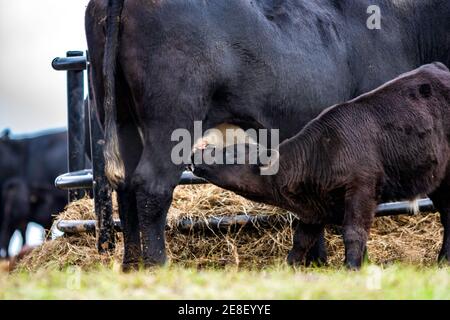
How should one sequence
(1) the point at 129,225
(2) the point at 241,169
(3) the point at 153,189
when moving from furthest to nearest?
(1) the point at 129,225
(2) the point at 241,169
(3) the point at 153,189

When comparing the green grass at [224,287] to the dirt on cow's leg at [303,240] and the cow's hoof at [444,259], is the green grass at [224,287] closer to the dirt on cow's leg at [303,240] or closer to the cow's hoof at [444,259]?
the dirt on cow's leg at [303,240]

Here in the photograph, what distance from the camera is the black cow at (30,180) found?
2016 cm

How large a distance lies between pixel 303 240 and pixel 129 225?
47.6 inches

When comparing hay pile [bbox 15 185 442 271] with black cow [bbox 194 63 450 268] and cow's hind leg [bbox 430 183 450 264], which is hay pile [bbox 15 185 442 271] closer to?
cow's hind leg [bbox 430 183 450 264]

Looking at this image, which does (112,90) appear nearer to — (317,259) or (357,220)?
(357,220)

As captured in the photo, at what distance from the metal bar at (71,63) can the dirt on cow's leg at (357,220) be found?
3121 mm

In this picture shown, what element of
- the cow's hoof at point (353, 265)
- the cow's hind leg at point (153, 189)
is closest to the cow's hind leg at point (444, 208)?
the cow's hoof at point (353, 265)

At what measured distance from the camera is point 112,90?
660 cm

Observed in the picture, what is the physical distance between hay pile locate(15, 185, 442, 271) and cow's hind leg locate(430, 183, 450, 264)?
0.30 metres

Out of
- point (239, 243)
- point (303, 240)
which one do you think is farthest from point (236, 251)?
point (303, 240)

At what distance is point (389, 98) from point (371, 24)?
1063mm

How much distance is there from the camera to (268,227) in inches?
322
